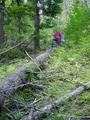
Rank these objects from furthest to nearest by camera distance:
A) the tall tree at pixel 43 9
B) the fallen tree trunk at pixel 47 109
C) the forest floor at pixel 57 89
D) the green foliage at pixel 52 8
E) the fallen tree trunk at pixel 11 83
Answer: the green foliage at pixel 52 8 → the tall tree at pixel 43 9 → the forest floor at pixel 57 89 → the fallen tree trunk at pixel 11 83 → the fallen tree trunk at pixel 47 109

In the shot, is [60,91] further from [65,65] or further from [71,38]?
[71,38]

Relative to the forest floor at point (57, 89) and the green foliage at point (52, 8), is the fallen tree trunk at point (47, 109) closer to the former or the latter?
the forest floor at point (57, 89)

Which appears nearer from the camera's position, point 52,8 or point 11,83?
point 11,83

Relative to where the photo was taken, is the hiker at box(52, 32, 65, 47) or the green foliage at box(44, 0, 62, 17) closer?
the hiker at box(52, 32, 65, 47)

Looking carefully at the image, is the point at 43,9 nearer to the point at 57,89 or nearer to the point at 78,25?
the point at 78,25

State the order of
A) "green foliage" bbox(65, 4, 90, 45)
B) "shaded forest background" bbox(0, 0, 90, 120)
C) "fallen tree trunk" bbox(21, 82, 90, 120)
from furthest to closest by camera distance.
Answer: "green foliage" bbox(65, 4, 90, 45), "shaded forest background" bbox(0, 0, 90, 120), "fallen tree trunk" bbox(21, 82, 90, 120)

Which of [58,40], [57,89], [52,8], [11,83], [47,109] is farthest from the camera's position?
[52,8]

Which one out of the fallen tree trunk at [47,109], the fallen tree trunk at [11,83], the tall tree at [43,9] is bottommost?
the fallen tree trunk at [47,109]

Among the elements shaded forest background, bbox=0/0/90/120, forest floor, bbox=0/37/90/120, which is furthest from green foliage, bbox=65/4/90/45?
forest floor, bbox=0/37/90/120

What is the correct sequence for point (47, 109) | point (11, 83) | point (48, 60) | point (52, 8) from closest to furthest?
point (47, 109)
point (11, 83)
point (48, 60)
point (52, 8)

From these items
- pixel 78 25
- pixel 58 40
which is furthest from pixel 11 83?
pixel 78 25

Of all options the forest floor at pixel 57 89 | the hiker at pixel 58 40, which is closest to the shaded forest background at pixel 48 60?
the forest floor at pixel 57 89

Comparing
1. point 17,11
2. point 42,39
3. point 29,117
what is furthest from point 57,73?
point 42,39

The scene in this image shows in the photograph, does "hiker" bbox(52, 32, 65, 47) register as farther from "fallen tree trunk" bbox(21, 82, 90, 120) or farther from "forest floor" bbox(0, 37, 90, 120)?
"fallen tree trunk" bbox(21, 82, 90, 120)
